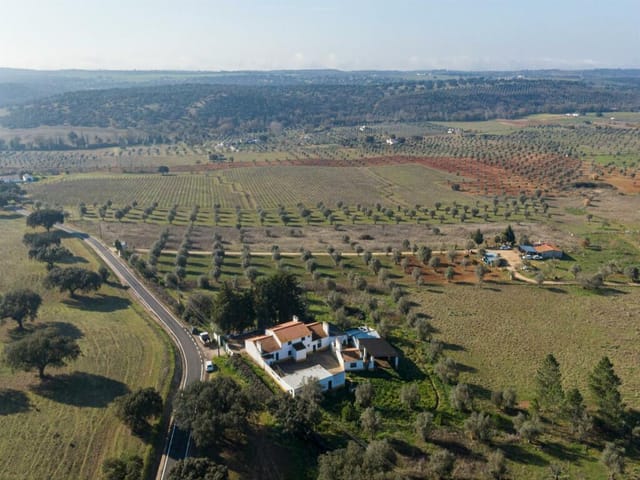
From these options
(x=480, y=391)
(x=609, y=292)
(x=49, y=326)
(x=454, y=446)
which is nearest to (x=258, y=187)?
(x=49, y=326)

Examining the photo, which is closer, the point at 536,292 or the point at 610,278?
the point at 536,292

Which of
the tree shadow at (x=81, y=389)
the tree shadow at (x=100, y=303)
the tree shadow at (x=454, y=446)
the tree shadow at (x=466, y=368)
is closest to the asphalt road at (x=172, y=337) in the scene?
the tree shadow at (x=100, y=303)

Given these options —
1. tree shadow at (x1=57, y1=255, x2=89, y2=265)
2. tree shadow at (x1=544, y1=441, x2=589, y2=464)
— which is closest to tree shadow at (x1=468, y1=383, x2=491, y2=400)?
tree shadow at (x1=544, y1=441, x2=589, y2=464)

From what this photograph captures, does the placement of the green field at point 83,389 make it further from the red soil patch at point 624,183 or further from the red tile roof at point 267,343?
the red soil patch at point 624,183

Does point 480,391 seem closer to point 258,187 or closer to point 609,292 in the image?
point 609,292

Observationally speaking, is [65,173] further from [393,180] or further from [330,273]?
[330,273]

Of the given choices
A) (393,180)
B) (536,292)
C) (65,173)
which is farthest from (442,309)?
(65,173)
